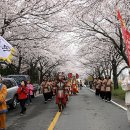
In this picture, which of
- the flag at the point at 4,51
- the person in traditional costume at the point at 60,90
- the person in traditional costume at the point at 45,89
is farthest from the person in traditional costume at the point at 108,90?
the flag at the point at 4,51

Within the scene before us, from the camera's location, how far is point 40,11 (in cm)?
1545

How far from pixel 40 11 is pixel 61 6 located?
1.01m

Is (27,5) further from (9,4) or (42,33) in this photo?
(42,33)

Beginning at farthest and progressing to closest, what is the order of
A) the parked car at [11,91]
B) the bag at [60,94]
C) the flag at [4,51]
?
the parked car at [11,91], the bag at [60,94], the flag at [4,51]

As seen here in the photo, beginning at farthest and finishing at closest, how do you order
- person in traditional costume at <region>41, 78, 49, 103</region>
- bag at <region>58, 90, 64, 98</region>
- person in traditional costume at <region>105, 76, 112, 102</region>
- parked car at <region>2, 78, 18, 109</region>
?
1. person in traditional costume at <region>41, 78, 49, 103</region>
2. person in traditional costume at <region>105, 76, 112, 102</region>
3. parked car at <region>2, 78, 18, 109</region>
4. bag at <region>58, 90, 64, 98</region>

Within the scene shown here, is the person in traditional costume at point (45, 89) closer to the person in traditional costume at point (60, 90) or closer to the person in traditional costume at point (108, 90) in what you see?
the person in traditional costume at point (108, 90)

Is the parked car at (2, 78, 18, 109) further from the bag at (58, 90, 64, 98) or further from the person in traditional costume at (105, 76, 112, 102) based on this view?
the person in traditional costume at (105, 76, 112, 102)

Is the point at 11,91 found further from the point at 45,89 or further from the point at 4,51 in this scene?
the point at 4,51

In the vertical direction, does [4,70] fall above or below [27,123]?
above

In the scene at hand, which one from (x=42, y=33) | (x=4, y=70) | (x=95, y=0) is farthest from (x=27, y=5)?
(x=4, y=70)

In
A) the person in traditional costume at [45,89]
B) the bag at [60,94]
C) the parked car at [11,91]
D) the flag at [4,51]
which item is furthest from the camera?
the person in traditional costume at [45,89]

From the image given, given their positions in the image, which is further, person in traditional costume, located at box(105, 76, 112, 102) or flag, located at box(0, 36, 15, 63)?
person in traditional costume, located at box(105, 76, 112, 102)

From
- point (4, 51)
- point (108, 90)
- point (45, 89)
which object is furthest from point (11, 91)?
point (108, 90)

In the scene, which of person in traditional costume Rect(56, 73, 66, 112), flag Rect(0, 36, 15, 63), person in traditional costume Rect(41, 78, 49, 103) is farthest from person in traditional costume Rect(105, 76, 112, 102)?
flag Rect(0, 36, 15, 63)
